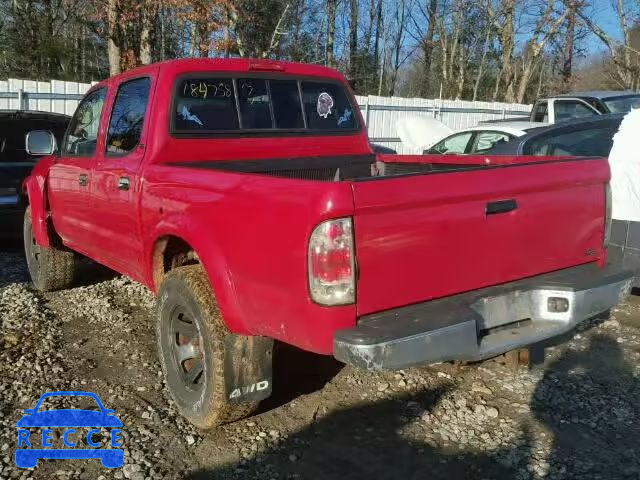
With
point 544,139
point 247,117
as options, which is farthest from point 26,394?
point 544,139

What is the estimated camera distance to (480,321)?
9.07ft

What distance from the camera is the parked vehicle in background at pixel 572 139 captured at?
5824mm

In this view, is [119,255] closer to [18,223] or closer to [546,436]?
[546,436]

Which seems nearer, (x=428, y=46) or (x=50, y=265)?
(x=50, y=265)

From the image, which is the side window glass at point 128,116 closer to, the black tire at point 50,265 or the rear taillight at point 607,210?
the black tire at point 50,265

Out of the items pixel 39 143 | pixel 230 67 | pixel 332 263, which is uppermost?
pixel 230 67

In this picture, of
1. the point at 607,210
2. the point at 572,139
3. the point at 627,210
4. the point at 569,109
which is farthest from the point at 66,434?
the point at 569,109

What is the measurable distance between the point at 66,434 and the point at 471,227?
7.77 ft

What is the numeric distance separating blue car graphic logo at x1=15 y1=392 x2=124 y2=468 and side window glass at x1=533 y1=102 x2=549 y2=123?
10.6 meters

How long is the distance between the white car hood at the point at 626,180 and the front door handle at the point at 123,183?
349 centimetres

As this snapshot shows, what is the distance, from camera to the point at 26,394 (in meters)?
3.67

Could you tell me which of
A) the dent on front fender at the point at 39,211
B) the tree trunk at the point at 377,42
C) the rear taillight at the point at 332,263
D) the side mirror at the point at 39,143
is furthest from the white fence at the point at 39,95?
the tree trunk at the point at 377,42

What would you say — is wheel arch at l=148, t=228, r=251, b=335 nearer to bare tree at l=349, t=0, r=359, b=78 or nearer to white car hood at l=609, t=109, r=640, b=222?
white car hood at l=609, t=109, r=640, b=222

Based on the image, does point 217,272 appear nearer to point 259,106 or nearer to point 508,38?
→ point 259,106
